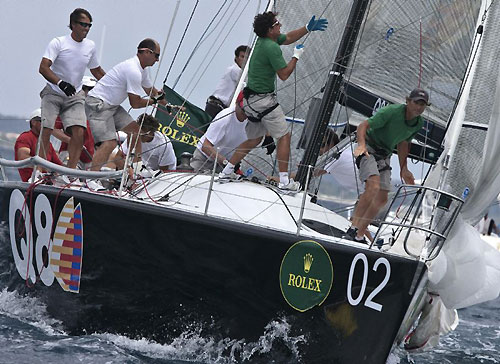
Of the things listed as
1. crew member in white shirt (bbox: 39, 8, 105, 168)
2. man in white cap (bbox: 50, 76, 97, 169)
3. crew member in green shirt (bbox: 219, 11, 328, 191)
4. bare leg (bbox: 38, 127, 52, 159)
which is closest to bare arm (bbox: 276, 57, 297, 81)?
crew member in green shirt (bbox: 219, 11, 328, 191)

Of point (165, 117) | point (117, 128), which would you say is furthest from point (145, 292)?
point (165, 117)

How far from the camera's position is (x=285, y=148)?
21.6 ft

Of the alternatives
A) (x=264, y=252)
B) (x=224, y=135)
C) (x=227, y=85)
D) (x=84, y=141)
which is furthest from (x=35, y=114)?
(x=264, y=252)

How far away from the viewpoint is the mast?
22.4 ft

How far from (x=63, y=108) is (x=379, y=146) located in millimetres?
2208

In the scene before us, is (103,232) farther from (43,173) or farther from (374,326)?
(374,326)

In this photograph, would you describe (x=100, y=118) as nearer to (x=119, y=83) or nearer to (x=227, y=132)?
(x=119, y=83)

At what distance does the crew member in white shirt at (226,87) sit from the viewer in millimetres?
9586

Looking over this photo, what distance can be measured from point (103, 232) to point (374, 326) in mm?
1657

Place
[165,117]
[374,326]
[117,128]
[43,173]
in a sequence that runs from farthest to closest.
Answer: [165,117], [117,128], [43,173], [374,326]

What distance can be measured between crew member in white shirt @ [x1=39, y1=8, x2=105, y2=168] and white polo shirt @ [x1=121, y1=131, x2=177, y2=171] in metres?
0.75

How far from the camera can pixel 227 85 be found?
9781 mm

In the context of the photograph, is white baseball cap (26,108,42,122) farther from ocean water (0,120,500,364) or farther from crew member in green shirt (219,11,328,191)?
crew member in green shirt (219,11,328,191)

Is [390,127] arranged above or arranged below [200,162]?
above
